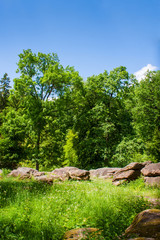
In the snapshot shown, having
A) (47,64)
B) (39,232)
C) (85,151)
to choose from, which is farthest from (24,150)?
(39,232)

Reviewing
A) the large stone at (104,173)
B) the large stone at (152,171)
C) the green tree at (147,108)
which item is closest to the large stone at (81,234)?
the large stone at (152,171)

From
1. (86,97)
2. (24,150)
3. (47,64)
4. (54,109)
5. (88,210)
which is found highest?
(47,64)

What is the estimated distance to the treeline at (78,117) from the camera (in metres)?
21.4

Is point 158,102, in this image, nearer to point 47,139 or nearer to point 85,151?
point 85,151

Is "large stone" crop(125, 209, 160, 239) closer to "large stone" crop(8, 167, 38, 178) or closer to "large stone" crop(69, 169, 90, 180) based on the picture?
"large stone" crop(69, 169, 90, 180)

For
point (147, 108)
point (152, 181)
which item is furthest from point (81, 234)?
point (147, 108)

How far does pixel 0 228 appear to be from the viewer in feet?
13.3

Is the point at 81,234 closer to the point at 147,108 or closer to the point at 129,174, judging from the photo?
the point at 129,174

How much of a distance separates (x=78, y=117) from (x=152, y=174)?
15.6m

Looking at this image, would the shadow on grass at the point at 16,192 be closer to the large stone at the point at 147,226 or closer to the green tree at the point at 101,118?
the large stone at the point at 147,226

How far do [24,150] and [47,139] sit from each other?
6.67m

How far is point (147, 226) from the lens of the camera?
3.43 metres

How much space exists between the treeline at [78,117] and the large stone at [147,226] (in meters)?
15.0

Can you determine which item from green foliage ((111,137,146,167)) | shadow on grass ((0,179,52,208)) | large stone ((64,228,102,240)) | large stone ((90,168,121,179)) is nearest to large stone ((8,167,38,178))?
shadow on grass ((0,179,52,208))
